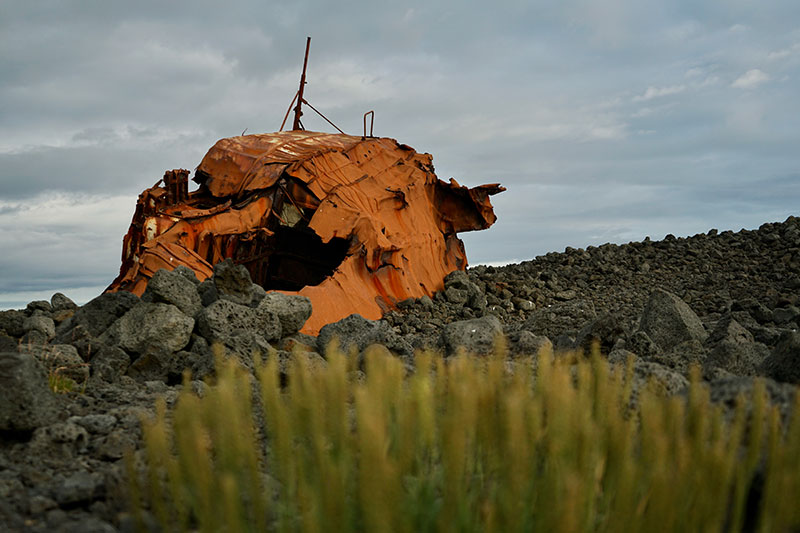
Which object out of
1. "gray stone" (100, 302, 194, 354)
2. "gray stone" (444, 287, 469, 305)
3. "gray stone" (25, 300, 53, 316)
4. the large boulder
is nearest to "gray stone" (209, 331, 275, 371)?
"gray stone" (100, 302, 194, 354)

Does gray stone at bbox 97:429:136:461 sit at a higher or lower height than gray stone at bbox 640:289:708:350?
lower

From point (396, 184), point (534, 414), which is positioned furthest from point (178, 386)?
point (396, 184)

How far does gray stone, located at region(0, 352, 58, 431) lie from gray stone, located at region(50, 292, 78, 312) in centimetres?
638

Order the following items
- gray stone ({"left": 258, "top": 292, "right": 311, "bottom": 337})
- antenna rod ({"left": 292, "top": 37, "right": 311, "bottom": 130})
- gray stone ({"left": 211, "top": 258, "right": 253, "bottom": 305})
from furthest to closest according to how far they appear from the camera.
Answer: antenna rod ({"left": 292, "top": 37, "right": 311, "bottom": 130}) < gray stone ({"left": 211, "top": 258, "right": 253, "bottom": 305}) < gray stone ({"left": 258, "top": 292, "right": 311, "bottom": 337})

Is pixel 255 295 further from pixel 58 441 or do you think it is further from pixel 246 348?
pixel 58 441

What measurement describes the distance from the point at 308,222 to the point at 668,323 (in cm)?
447

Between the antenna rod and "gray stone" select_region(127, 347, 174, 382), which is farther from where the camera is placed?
the antenna rod

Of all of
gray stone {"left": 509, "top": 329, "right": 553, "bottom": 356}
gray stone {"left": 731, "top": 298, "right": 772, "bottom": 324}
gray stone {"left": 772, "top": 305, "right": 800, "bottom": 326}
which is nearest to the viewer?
gray stone {"left": 509, "top": 329, "right": 553, "bottom": 356}

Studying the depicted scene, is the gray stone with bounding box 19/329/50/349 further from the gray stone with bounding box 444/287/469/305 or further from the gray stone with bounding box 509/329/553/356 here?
the gray stone with bounding box 444/287/469/305

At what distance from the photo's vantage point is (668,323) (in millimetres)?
6676

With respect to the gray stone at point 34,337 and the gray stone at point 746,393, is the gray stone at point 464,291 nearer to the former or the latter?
the gray stone at point 34,337

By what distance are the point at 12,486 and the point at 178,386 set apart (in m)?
2.24

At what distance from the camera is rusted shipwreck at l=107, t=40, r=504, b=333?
8016mm

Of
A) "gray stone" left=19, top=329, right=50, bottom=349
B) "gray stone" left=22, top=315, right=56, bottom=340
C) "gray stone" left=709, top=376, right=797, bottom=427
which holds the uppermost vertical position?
"gray stone" left=22, top=315, right=56, bottom=340
